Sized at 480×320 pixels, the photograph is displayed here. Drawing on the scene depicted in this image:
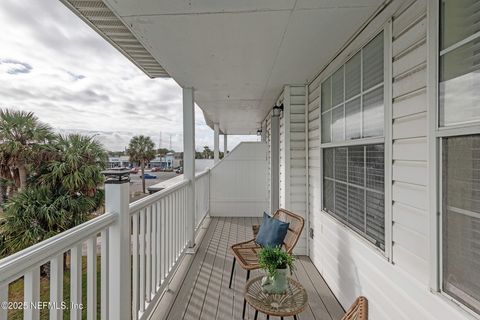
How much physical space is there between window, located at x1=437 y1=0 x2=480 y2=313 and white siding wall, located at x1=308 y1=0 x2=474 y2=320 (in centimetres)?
10

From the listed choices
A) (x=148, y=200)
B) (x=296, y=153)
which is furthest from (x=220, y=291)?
(x=296, y=153)

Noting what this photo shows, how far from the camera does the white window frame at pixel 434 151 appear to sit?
114 cm

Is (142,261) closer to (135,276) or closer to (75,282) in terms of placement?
(135,276)

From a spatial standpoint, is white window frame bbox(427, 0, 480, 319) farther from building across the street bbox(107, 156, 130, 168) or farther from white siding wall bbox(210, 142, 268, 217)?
white siding wall bbox(210, 142, 268, 217)

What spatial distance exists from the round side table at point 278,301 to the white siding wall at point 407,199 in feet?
1.74

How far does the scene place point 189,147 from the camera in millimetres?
3484

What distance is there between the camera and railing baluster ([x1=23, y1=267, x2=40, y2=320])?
84 cm

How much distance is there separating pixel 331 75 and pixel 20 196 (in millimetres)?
6343

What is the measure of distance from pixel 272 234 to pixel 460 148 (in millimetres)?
1794

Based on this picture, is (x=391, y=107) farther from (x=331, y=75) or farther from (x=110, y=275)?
(x=110, y=275)

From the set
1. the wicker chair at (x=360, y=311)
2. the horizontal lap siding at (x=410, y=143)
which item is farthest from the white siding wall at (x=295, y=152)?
the wicker chair at (x=360, y=311)

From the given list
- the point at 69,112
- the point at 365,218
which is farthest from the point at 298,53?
the point at 69,112

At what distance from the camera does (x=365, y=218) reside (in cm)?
190

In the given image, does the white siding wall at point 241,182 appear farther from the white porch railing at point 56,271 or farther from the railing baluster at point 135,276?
the white porch railing at point 56,271
